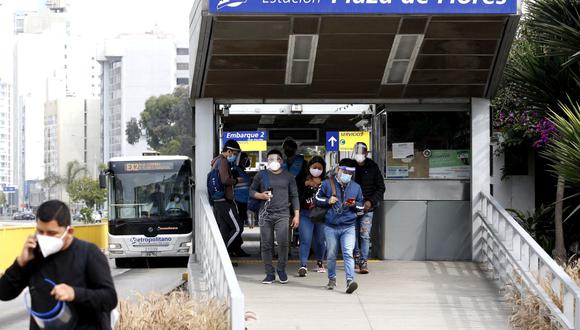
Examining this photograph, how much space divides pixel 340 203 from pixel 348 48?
2.55 m

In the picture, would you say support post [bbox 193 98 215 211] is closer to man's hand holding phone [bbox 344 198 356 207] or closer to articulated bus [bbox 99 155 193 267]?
man's hand holding phone [bbox 344 198 356 207]

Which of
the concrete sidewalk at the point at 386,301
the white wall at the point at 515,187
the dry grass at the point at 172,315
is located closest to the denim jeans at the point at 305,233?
the concrete sidewalk at the point at 386,301

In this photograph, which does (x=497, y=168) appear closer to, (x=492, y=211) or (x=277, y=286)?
(x=492, y=211)

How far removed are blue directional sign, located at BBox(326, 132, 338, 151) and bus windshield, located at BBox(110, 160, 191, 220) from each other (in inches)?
167

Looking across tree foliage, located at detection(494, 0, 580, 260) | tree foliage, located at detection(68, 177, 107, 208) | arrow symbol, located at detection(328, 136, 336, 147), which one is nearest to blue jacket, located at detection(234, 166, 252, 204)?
tree foliage, located at detection(494, 0, 580, 260)

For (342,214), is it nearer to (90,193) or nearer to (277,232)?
(277,232)

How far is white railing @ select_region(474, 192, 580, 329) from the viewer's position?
924cm

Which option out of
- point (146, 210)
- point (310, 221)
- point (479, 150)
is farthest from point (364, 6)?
point (146, 210)

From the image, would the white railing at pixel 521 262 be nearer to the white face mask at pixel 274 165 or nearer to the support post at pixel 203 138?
the white face mask at pixel 274 165

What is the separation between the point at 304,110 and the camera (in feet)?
56.1

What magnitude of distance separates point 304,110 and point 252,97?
2.84 metres

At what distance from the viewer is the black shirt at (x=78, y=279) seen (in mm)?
5391

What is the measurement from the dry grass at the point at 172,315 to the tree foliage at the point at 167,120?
93.2 metres

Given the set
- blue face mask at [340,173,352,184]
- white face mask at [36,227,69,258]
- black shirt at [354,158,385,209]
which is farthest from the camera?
black shirt at [354,158,385,209]
